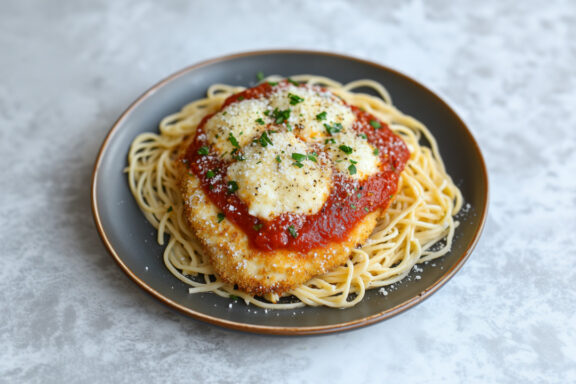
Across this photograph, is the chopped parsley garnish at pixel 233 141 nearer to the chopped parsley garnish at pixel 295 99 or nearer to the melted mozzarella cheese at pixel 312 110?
the melted mozzarella cheese at pixel 312 110

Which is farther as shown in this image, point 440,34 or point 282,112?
point 440,34

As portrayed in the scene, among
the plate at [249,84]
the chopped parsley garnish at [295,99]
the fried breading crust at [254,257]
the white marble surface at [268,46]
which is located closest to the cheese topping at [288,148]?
the chopped parsley garnish at [295,99]

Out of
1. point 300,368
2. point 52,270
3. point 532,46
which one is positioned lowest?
point 52,270

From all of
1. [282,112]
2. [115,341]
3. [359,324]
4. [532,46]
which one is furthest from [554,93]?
[115,341]

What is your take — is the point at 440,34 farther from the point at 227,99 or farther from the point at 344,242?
the point at 344,242

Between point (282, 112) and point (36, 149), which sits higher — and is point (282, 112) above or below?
Result: above

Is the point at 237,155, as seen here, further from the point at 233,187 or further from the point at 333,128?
the point at 333,128
